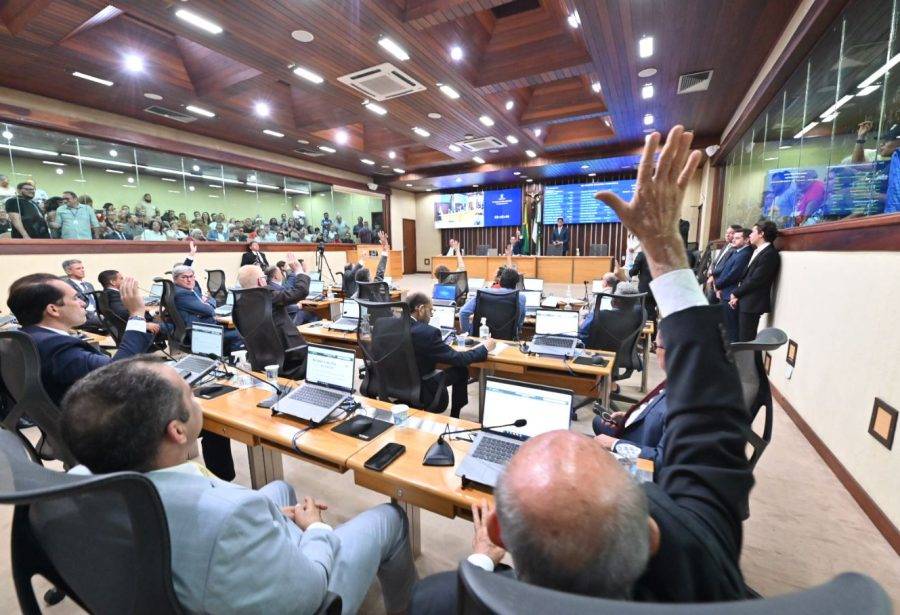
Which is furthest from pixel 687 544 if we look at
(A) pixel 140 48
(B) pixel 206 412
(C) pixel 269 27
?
(A) pixel 140 48

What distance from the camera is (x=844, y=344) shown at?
244 cm

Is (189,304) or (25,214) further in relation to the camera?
(25,214)

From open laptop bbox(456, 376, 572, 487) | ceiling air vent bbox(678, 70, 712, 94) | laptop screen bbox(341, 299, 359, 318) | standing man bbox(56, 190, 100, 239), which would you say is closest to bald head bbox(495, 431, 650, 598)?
open laptop bbox(456, 376, 572, 487)

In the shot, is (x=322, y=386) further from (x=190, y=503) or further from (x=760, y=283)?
(x=760, y=283)

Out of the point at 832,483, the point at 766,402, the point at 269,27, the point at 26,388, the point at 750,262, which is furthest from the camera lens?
the point at 750,262

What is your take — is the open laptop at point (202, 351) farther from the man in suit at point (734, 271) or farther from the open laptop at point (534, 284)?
the man in suit at point (734, 271)

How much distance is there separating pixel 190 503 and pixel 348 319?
3.73 m

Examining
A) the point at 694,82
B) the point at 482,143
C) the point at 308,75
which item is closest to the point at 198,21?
the point at 308,75

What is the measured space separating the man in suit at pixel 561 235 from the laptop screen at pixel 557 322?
7785 mm

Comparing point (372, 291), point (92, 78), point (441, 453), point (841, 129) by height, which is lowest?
point (441, 453)

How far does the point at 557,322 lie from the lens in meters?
3.53

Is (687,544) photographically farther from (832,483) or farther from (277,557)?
(832,483)

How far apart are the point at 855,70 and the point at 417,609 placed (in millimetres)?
4447

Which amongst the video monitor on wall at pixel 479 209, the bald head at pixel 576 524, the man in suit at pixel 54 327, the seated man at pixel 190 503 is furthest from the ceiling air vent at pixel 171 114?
the video monitor on wall at pixel 479 209
